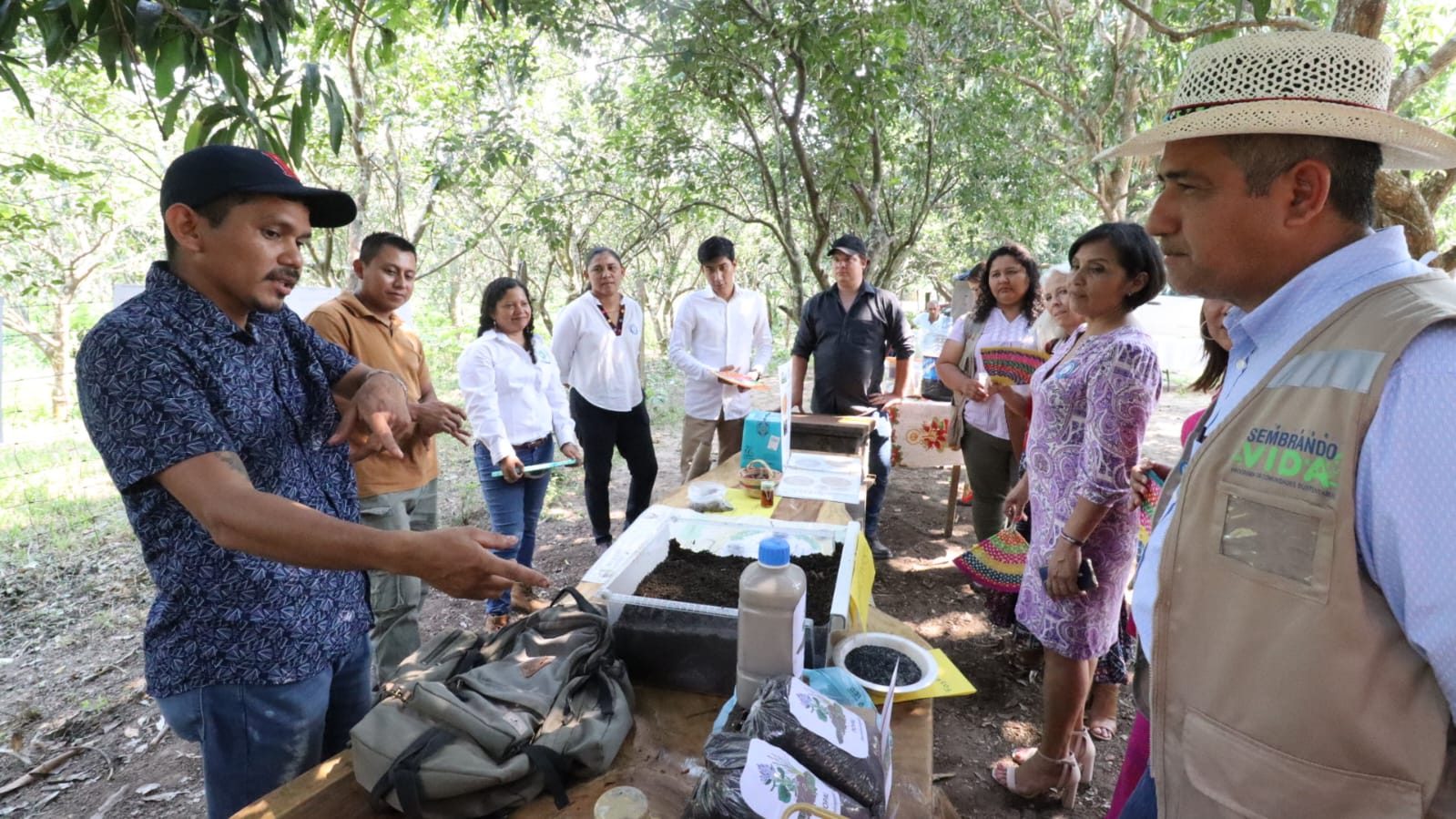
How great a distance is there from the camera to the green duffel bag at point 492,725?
1.10 metres

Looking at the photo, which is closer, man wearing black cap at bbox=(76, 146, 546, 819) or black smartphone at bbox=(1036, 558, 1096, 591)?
man wearing black cap at bbox=(76, 146, 546, 819)

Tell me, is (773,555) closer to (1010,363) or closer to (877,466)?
(1010,363)

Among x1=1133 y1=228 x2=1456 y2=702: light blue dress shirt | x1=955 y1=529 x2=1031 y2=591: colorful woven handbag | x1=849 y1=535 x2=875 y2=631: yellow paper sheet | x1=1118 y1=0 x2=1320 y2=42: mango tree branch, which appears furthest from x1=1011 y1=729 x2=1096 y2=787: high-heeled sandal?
x1=1118 y1=0 x2=1320 y2=42: mango tree branch

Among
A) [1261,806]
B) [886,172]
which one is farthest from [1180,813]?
[886,172]

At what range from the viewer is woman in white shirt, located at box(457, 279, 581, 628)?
3.44m

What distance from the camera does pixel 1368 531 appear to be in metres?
0.85

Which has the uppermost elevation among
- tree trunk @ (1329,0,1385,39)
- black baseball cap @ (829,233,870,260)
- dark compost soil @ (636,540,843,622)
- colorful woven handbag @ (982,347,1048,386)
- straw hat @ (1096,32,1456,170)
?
tree trunk @ (1329,0,1385,39)

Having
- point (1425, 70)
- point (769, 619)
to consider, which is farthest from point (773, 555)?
point (1425, 70)

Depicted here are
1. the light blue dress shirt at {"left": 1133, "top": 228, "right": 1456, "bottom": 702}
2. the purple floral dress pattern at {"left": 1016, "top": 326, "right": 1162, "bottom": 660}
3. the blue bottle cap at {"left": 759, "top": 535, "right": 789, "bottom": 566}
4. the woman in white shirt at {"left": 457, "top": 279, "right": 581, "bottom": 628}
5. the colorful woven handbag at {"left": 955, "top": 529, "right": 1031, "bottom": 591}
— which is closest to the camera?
the light blue dress shirt at {"left": 1133, "top": 228, "right": 1456, "bottom": 702}

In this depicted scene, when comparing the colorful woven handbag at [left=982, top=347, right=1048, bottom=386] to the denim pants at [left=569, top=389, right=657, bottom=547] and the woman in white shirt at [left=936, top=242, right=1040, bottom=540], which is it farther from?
the denim pants at [left=569, top=389, right=657, bottom=547]

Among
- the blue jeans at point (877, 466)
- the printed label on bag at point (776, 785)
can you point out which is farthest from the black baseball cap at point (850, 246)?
the printed label on bag at point (776, 785)

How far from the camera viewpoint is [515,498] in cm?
359

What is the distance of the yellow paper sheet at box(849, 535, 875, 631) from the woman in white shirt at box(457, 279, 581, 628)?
6.72ft

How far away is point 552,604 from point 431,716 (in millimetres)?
398
